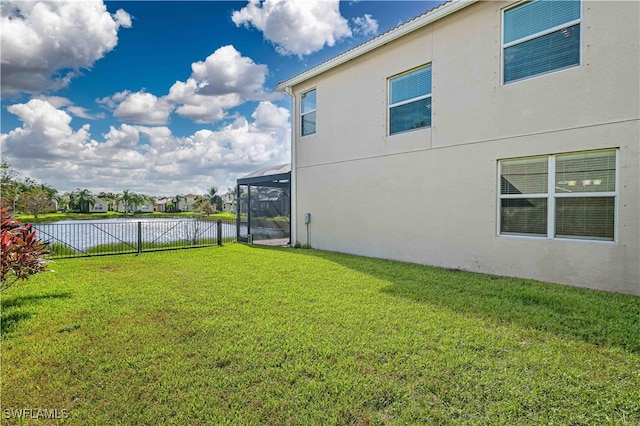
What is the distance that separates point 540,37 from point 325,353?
6.54 m

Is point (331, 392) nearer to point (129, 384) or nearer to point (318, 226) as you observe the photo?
point (129, 384)

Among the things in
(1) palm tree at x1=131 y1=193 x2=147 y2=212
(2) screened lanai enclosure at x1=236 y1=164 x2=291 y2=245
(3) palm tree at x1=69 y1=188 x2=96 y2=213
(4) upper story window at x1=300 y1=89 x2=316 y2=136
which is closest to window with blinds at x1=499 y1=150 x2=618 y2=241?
(4) upper story window at x1=300 y1=89 x2=316 y2=136

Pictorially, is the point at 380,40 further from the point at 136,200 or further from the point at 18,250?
the point at 136,200

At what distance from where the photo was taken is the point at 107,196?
65.3 meters

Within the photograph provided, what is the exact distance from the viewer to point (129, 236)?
435 inches

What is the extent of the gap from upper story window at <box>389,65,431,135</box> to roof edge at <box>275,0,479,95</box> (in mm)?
924

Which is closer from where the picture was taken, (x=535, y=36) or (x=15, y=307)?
(x=15, y=307)

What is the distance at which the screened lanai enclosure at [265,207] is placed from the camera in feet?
39.5

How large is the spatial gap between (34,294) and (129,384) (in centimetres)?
410

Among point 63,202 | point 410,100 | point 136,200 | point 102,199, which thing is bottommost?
point 63,202

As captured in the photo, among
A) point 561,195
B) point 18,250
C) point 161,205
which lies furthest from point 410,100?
point 161,205

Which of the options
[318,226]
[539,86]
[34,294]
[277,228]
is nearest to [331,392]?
[34,294]

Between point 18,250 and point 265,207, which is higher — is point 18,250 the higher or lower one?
the lower one

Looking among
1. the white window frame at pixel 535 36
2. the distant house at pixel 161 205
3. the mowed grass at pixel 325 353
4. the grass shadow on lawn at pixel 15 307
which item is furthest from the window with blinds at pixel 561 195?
the distant house at pixel 161 205
